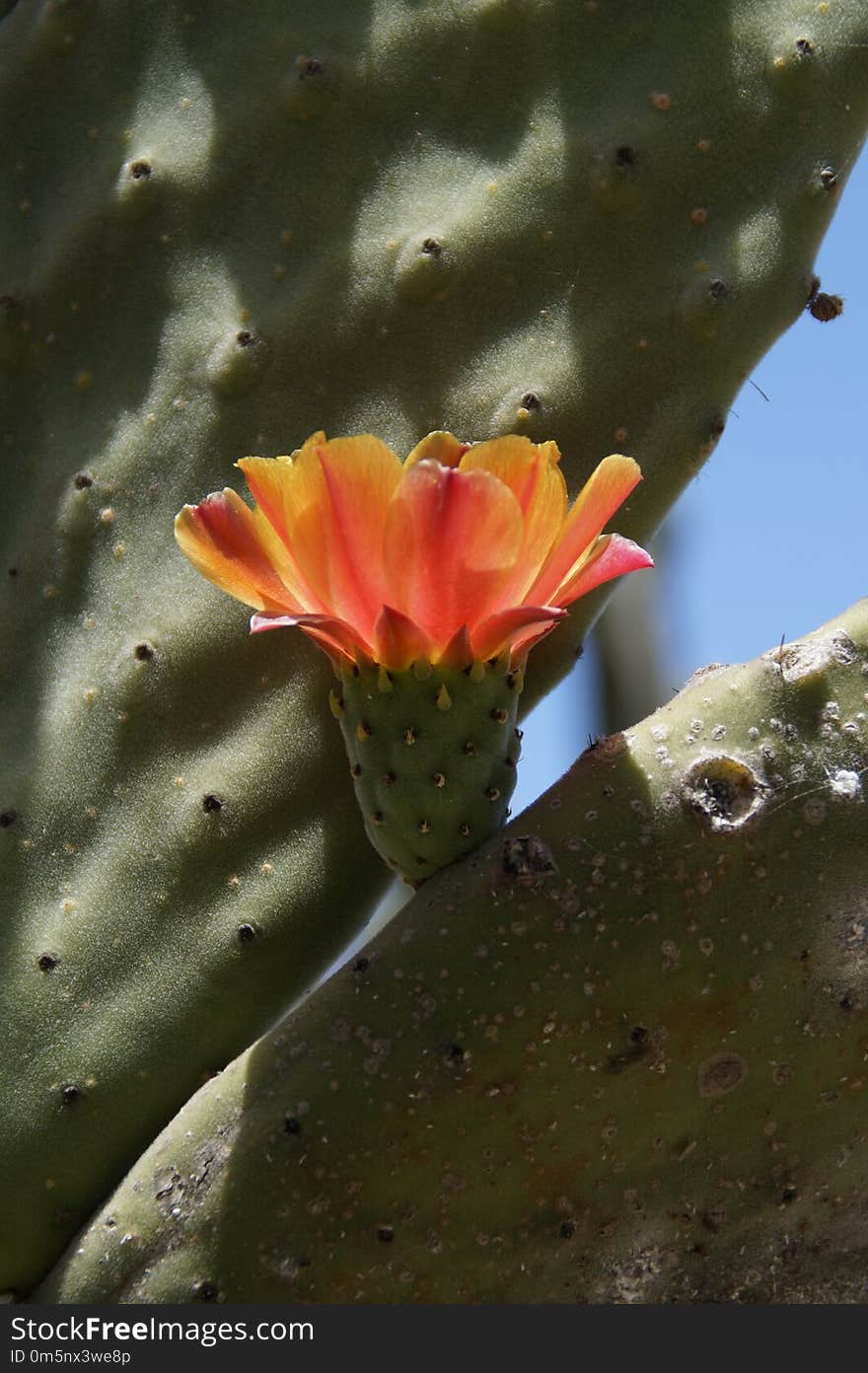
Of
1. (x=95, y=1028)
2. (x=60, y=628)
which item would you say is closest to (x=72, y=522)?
(x=60, y=628)

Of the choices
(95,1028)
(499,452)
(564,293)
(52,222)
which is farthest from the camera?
(52,222)

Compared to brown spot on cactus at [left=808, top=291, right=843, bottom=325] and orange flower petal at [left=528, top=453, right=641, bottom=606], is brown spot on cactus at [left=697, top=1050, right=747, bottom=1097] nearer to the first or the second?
orange flower petal at [left=528, top=453, right=641, bottom=606]

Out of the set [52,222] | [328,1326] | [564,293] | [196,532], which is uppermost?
[52,222]

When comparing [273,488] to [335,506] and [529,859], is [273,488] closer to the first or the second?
[335,506]

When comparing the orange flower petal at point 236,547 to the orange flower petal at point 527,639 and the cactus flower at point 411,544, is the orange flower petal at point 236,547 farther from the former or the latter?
the orange flower petal at point 527,639

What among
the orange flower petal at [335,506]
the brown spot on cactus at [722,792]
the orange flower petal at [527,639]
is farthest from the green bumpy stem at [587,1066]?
the orange flower petal at [335,506]

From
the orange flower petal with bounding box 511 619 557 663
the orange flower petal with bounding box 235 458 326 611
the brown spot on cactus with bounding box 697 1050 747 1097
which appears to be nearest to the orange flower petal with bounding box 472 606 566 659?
the orange flower petal with bounding box 511 619 557 663

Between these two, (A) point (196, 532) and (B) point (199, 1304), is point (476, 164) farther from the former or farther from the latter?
(B) point (199, 1304)
